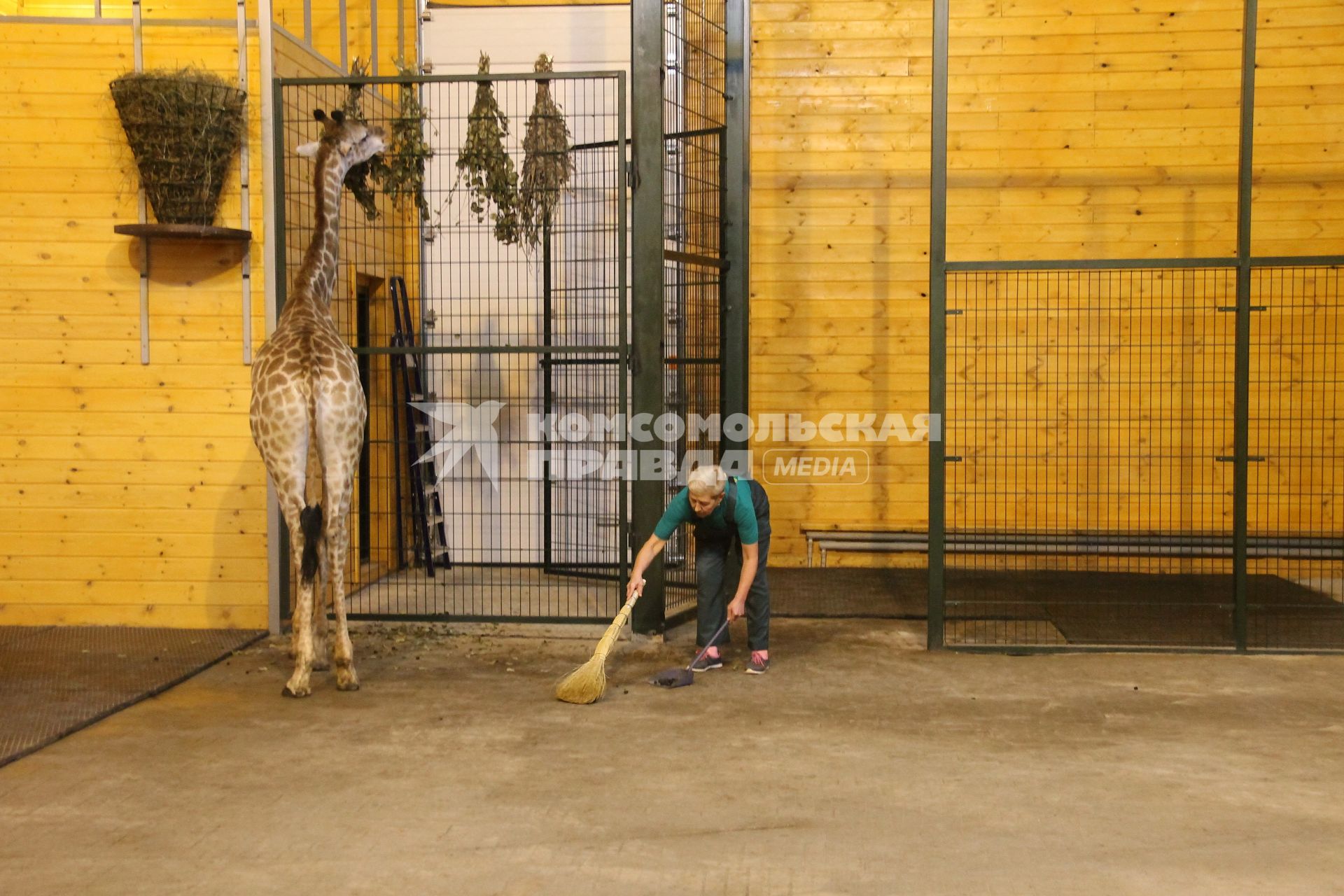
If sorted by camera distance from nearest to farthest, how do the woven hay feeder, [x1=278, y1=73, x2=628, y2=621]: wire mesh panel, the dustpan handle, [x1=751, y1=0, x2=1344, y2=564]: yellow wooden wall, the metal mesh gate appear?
the dustpan handle
the woven hay feeder
[x1=278, y1=73, x2=628, y2=621]: wire mesh panel
the metal mesh gate
[x1=751, y1=0, x2=1344, y2=564]: yellow wooden wall

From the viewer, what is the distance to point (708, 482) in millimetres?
6141

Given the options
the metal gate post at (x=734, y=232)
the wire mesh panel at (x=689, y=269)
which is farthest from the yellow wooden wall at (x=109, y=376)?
the metal gate post at (x=734, y=232)

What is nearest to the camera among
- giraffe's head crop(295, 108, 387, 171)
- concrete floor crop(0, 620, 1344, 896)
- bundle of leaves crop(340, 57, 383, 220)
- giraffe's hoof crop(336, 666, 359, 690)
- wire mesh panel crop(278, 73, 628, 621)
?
concrete floor crop(0, 620, 1344, 896)

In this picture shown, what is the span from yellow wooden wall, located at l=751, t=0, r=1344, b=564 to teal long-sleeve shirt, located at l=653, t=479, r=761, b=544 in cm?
333

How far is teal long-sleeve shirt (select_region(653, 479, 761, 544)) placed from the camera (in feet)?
20.5

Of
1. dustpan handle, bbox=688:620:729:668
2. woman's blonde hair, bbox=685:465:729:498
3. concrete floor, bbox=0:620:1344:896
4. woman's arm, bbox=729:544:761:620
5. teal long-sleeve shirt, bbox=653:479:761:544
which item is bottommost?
concrete floor, bbox=0:620:1344:896

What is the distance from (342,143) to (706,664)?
323 centimetres

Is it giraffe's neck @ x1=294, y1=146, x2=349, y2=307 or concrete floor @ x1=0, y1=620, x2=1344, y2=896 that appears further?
giraffe's neck @ x1=294, y1=146, x2=349, y2=307

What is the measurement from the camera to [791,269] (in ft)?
31.6

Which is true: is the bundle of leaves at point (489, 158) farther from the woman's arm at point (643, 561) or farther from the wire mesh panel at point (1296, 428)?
the wire mesh panel at point (1296, 428)

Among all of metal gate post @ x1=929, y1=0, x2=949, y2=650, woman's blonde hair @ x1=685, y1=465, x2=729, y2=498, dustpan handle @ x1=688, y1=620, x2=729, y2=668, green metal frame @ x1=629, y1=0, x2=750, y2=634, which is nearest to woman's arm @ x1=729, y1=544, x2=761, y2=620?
dustpan handle @ x1=688, y1=620, x2=729, y2=668

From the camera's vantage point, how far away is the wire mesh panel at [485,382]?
8.64 meters

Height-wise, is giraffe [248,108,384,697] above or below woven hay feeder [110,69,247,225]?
below
